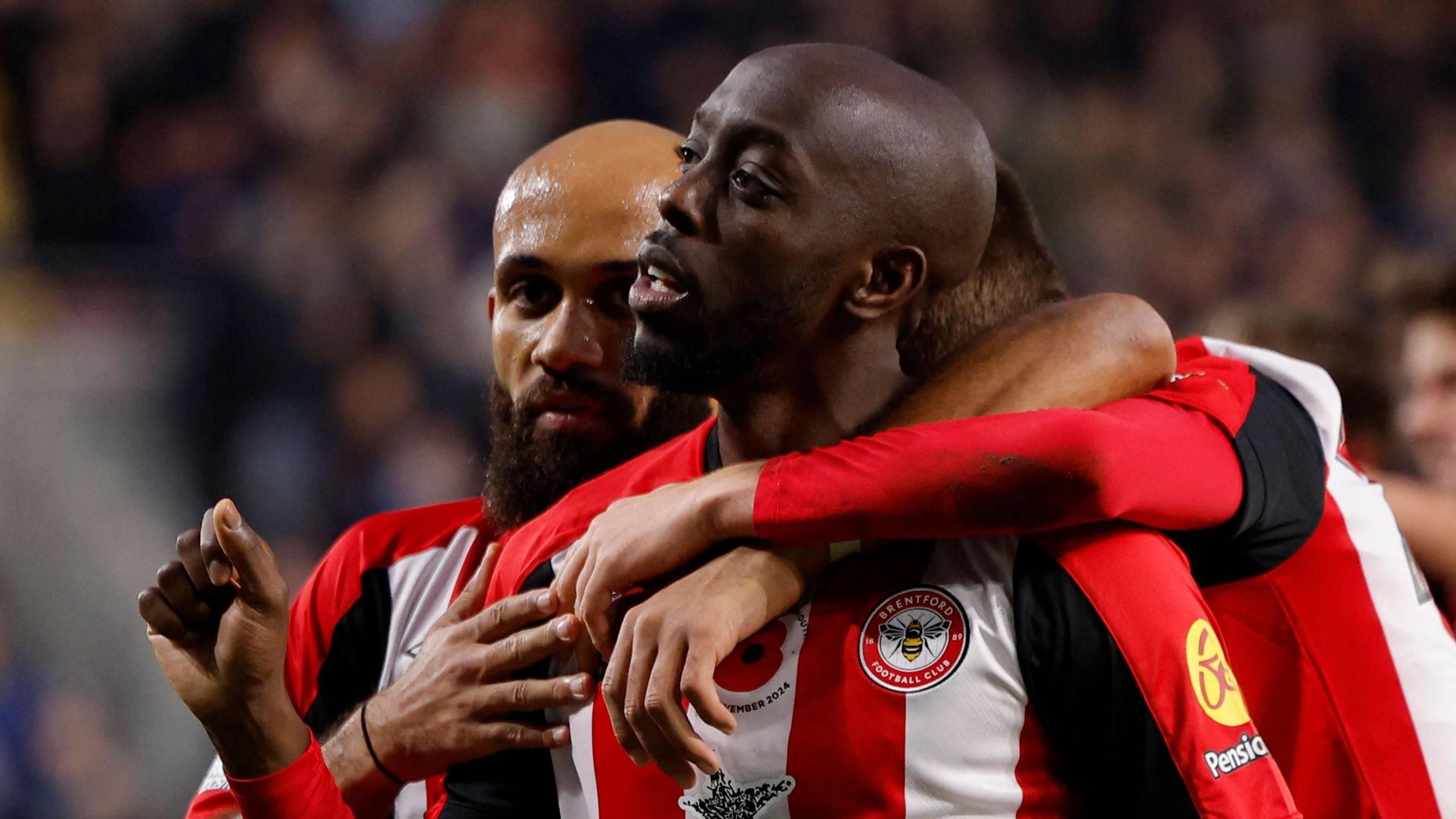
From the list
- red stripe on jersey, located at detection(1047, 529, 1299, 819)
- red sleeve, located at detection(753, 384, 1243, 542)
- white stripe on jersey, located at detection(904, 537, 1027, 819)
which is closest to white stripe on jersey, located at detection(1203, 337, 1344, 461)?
red sleeve, located at detection(753, 384, 1243, 542)

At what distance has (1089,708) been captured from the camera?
148 centimetres

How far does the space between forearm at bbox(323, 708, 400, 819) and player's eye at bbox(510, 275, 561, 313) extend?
27.8 inches

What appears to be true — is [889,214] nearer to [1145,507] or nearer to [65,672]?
[1145,507]

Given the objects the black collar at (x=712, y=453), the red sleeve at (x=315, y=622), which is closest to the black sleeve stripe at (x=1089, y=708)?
the black collar at (x=712, y=453)

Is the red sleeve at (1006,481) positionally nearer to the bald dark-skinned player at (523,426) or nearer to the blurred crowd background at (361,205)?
the bald dark-skinned player at (523,426)

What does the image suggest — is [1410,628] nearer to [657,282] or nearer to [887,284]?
[887,284]

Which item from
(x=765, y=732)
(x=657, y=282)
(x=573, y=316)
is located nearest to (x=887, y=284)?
(x=657, y=282)

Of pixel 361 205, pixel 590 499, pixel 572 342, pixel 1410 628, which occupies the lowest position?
pixel 1410 628

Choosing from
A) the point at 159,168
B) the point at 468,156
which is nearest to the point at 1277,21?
the point at 468,156

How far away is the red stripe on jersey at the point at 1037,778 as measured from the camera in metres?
1.49

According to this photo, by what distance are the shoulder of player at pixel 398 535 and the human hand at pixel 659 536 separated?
98 cm

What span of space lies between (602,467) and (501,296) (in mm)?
316

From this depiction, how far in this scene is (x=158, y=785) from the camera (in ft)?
15.2

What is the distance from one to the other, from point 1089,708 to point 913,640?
0.18m
